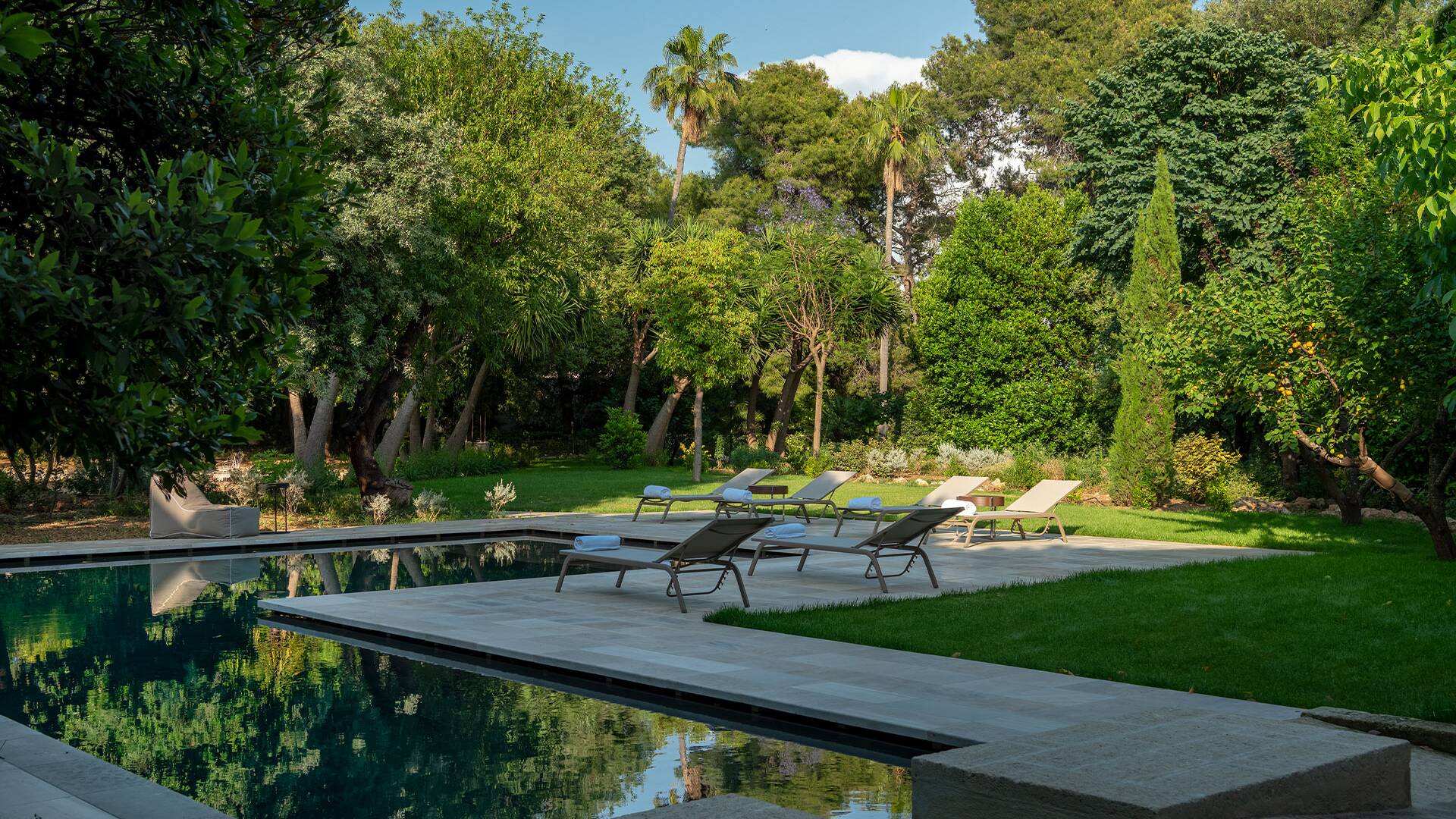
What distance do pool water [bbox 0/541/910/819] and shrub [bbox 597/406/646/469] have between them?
2090 centimetres

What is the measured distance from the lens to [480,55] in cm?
2038

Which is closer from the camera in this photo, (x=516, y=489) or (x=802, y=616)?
(x=802, y=616)

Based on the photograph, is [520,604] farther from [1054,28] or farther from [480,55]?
[1054,28]

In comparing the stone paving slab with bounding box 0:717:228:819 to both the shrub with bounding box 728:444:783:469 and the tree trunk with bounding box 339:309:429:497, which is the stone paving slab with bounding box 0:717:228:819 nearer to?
the tree trunk with bounding box 339:309:429:497

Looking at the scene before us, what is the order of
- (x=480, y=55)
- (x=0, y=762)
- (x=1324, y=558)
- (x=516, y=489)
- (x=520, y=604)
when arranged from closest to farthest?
(x=0, y=762)
(x=520, y=604)
(x=1324, y=558)
(x=480, y=55)
(x=516, y=489)

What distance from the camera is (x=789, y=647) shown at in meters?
7.66

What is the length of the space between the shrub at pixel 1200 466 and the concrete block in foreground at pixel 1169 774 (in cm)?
1680

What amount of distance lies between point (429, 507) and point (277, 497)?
2236mm

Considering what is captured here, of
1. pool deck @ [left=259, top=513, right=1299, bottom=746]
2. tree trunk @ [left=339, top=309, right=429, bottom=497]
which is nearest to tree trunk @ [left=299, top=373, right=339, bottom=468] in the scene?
tree trunk @ [left=339, top=309, right=429, bottom=497]

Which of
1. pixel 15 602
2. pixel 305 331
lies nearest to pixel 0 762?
pixel 15 602

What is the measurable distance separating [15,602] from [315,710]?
5.64 metres

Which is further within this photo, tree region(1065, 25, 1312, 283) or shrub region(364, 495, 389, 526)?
tree region(1065, 25, 1312, 283)

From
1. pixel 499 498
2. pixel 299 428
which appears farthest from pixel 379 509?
pixel 299 428

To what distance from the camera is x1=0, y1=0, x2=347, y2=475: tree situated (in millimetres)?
3330
